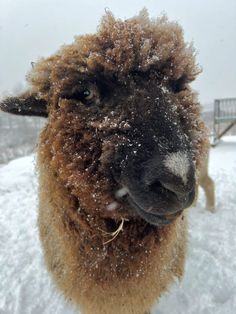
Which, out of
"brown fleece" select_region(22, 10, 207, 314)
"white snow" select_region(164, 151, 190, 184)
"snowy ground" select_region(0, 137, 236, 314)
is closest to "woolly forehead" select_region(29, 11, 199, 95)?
"brown fleece" select_region(22, 10, 207, 314)

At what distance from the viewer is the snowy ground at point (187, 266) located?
12.6 ft

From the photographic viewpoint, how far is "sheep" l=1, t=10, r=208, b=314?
6.88ft

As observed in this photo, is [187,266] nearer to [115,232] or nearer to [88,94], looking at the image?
[115,232]

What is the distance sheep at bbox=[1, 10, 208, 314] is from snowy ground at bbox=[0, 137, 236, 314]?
38.0 inches

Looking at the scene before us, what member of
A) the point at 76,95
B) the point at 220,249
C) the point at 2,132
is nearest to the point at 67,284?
the point at 76,95

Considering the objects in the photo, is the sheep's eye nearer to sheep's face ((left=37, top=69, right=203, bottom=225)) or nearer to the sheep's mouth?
sheep's face ((left=37, top=69, right=203, bottom=225))

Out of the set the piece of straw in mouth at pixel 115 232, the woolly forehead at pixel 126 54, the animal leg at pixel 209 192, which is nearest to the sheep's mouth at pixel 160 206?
the piece of straw in mouth at pixel 115 232

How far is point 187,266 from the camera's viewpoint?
4586 mm

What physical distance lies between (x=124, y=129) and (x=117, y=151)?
0.51 feet

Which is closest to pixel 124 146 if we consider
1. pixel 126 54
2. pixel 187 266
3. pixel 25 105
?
pixel 126 54

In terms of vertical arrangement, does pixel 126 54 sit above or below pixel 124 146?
above

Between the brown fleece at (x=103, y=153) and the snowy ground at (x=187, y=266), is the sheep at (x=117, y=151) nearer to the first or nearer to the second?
the brown fleece at (x=103, y=153)

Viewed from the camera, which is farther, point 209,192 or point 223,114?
point 223,114

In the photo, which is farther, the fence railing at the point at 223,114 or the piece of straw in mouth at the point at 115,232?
the fence railing at the point at 223,114
